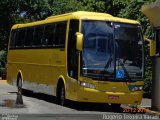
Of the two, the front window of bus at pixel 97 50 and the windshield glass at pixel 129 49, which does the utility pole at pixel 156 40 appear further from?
the front window of bus at pixel 97 50

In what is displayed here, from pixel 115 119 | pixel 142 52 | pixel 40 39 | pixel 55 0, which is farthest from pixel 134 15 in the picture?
pixel 55 0

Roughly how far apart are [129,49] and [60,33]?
9.76 ft

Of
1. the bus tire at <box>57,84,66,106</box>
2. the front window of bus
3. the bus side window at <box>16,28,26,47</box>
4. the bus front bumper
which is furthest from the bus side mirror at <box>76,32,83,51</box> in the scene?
the bus side window at <box>16,28,26,47</box>

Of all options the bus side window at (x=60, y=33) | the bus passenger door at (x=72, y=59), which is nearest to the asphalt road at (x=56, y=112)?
the bus passenger door at (x=72, y=59)

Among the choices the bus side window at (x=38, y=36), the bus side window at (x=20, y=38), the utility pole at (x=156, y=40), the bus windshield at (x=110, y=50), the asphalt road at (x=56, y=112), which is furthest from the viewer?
the bus side window at (x=20, y=38)

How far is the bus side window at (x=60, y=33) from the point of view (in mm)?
19125

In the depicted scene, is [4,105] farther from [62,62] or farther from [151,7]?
[151,7]

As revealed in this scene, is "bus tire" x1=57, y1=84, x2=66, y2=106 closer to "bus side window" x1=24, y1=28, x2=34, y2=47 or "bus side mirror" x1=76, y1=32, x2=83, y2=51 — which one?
"bus side mirror" x1=76, y1=32, x2=83, y2=51

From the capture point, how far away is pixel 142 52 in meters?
18.3

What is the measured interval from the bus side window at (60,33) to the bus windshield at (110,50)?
151 centimetres

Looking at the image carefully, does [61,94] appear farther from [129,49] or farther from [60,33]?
[129,49]

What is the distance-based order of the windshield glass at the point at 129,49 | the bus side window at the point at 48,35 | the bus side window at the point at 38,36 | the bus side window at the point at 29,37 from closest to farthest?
the windshield glass at the point at 129,49 → the bus side window at the point at 48,35 → the bus side window at the point at 38,36 → the bus side window at the point at 29,37

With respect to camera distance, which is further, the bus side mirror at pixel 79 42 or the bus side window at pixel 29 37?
the bus side window at pixel 29 37

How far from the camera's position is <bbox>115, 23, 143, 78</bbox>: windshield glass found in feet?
58.4
